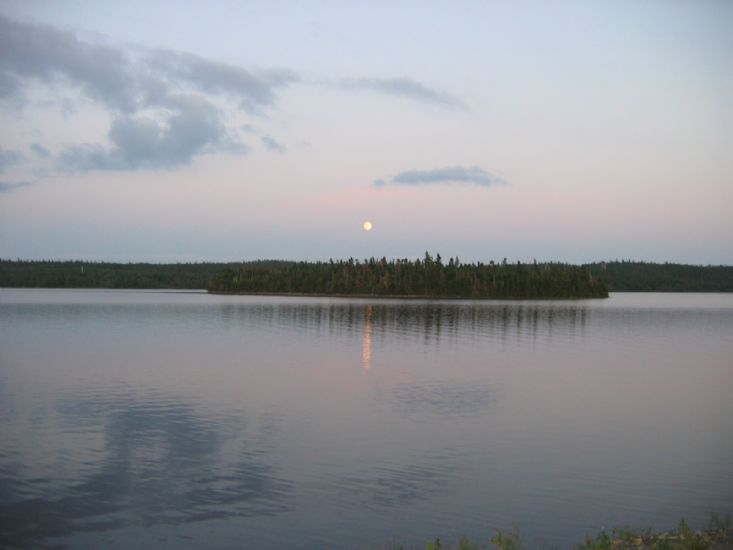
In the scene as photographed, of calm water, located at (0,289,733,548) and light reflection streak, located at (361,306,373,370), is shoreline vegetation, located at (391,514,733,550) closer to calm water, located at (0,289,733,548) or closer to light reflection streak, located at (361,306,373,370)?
calm water, located at (0,289,733,548)

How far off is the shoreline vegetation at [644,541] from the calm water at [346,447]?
101 centimetres

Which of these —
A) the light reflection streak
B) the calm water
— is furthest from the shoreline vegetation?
the light reflection streak

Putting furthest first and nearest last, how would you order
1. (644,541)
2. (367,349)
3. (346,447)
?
(367,349) < (346,447) < (644,541)

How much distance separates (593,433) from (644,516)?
9.83m

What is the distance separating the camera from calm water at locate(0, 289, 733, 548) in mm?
17078

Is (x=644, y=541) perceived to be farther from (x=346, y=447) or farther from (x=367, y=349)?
(x=367, y=349)

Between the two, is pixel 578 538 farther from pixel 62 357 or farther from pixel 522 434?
pixel 62 357

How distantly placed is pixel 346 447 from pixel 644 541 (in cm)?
1156

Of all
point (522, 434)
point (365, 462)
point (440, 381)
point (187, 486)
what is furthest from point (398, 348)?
point (187, 486)

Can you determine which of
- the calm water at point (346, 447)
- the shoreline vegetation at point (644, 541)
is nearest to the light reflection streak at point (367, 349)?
the calm water at point (346, 447)

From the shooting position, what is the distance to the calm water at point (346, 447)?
672 inches

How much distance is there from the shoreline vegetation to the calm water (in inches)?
39.6

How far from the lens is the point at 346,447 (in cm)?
2452

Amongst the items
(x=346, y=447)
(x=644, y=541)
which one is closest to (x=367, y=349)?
(x=346, y=447)
